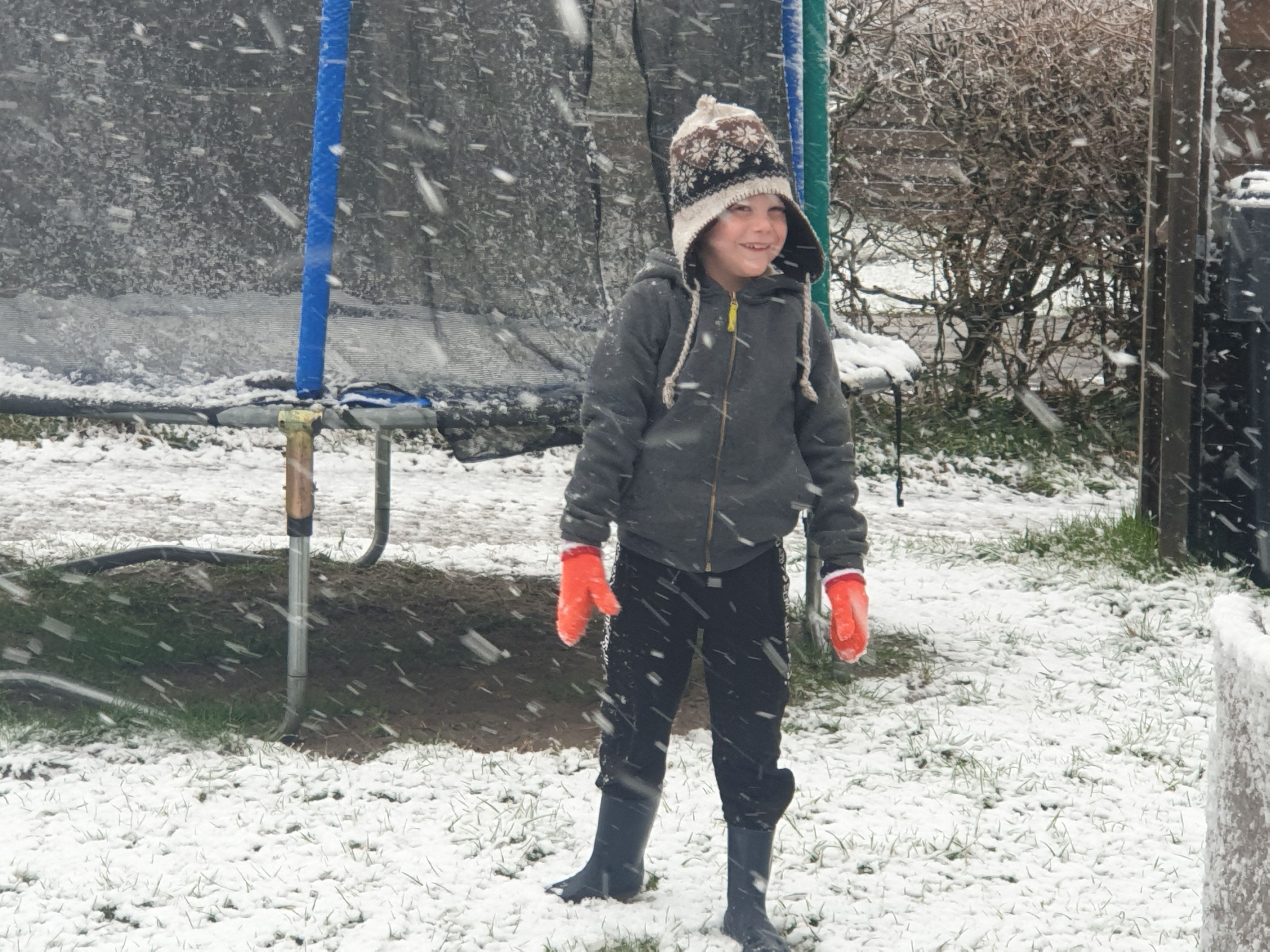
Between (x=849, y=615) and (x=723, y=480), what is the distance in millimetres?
318

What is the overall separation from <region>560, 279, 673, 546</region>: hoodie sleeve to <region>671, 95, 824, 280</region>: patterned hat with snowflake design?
0.10 meters

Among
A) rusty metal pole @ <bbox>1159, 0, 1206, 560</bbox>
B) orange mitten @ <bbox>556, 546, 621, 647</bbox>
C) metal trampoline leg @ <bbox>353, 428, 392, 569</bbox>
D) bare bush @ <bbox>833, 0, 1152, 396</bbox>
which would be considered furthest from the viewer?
bare bush @ <bbox>833, 0, 1152, 396</bbox>

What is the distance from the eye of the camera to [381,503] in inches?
199

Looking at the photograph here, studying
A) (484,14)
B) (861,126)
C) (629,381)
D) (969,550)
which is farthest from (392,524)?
(629,381)

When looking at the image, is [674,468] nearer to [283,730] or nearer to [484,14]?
[283,730]

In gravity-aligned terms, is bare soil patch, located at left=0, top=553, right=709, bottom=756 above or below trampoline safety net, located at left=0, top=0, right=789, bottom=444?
below

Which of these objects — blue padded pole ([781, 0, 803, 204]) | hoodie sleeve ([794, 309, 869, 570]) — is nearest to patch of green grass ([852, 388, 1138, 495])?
blue padded pole ([781, 0, 803, 204])

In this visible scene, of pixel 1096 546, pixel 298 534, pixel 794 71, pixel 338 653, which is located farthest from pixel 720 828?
pixel 1096 546

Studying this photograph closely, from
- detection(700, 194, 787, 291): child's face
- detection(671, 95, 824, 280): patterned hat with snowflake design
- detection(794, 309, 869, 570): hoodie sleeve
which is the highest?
detection(671, 95, 824, 280): patterned hat with snowflake design

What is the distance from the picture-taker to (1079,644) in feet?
14.6

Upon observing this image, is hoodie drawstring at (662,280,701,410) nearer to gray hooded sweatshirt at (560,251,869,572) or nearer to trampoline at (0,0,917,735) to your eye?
gray hooded sweatshirt at (560,251,869,572)

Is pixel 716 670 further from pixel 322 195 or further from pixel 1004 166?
pixel 1004 166

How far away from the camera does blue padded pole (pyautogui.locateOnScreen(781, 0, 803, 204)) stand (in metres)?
3.91

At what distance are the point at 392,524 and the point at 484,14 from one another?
3039 mm
